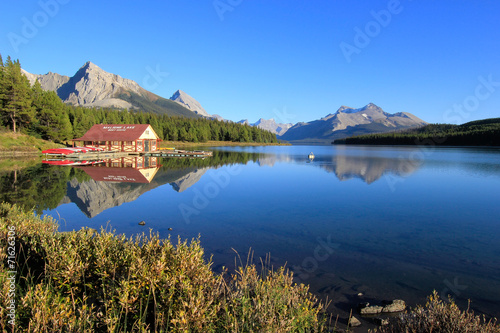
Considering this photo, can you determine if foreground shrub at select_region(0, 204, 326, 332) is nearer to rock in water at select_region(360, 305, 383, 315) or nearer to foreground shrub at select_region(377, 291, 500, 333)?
foreground shrub at select_region(377, 291, 500, 333)

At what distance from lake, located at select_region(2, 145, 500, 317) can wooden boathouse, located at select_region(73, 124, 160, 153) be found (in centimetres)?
3446

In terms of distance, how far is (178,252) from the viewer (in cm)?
612

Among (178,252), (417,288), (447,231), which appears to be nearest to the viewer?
(178,252)

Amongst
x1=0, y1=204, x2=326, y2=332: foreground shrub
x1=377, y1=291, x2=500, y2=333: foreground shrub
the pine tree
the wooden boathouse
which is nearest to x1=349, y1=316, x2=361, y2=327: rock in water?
x1=377, y1=291, x2=500, y2=333: foreground shrub

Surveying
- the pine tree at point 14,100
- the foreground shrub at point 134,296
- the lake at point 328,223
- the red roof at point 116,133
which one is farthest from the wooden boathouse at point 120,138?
the foreground shrub at point 134,296

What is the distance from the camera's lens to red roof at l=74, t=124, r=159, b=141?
2484 inches

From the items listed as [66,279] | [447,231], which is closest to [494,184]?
[447,231]

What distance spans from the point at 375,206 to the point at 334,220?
5.33m

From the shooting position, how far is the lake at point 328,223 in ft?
29.8

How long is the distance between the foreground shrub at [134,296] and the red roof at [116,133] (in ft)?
199

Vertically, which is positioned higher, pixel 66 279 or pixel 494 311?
pixel 66 279

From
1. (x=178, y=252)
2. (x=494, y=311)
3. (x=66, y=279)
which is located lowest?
(x=494, y=311)

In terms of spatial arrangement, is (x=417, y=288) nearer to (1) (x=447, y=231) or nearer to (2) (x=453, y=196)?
(1) (x=447, y=231)

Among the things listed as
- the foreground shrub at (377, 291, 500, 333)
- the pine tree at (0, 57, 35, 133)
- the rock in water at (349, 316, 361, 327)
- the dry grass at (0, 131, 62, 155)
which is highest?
the pine tree at (0, 57, 35, 133)
